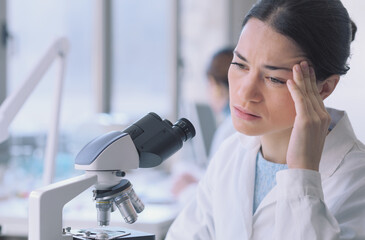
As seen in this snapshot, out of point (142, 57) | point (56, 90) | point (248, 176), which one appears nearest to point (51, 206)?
point (248, 176)

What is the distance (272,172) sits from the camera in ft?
5.06

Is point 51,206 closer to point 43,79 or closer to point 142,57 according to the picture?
point 43,79

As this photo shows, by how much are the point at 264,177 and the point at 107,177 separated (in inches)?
23.4

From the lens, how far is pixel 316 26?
1.32m

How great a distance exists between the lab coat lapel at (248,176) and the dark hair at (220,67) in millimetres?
1404

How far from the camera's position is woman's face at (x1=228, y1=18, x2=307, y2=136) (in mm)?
1320

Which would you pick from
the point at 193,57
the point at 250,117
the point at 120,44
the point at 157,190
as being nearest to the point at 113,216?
the point at 157,190

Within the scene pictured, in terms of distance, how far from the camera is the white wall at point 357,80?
1695 mm

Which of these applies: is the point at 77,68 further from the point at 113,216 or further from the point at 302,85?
the point at 302,85

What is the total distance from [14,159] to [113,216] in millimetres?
1175

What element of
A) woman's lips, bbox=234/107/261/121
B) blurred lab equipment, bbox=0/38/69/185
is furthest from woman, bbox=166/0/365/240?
blurred lab equipment, bbox=0/38/69/185

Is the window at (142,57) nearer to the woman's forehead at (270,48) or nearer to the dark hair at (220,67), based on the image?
the dark hair at (220,67)

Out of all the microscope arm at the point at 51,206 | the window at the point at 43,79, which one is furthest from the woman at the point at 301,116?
the window at the point at 43,79

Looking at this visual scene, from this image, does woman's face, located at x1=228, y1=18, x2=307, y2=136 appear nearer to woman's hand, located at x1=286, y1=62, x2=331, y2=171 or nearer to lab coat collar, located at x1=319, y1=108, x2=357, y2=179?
woman's hand, located at x1=286, y1=62, x2=331, y2=171
